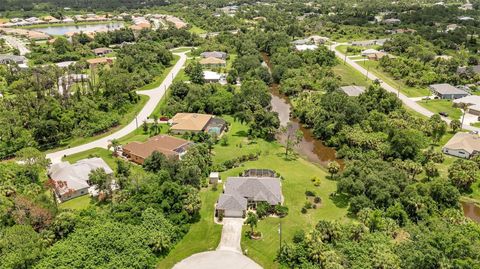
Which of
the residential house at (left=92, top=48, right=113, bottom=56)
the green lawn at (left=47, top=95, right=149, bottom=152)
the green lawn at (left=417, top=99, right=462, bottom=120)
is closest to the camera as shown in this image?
the green lawn at (left=47, top=95, right=149, bottom=152)

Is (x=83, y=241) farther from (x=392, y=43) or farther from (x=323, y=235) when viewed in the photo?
(x=392, y=43)

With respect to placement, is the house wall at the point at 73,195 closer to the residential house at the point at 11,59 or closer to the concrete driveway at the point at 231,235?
the concrete driveway at the point at 231,235

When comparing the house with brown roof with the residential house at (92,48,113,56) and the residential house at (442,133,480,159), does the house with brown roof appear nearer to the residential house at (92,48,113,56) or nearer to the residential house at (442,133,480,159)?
the residential house at (442,133,480,159)

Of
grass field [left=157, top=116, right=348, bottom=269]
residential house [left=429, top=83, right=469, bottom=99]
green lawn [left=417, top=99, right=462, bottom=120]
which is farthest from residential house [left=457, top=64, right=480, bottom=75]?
grass field [left=157, top=116, right=348, bottom=269]

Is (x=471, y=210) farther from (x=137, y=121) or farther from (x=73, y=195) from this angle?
(x=137, y=121)

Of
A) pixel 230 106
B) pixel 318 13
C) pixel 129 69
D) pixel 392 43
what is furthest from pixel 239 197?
pixel 318 13

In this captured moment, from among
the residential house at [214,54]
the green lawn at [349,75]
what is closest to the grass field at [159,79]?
the residential house at [214,54]
